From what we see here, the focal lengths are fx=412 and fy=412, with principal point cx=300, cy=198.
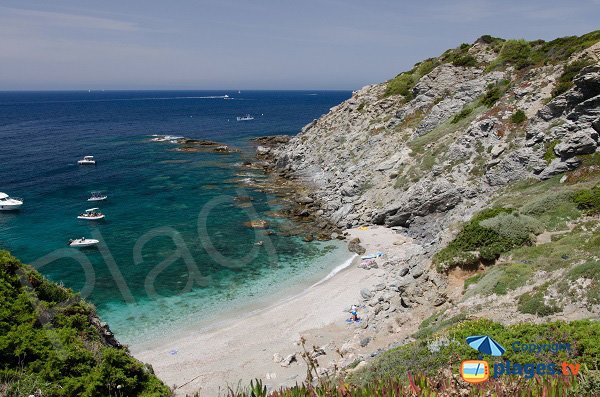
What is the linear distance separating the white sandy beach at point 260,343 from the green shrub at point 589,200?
12.7m

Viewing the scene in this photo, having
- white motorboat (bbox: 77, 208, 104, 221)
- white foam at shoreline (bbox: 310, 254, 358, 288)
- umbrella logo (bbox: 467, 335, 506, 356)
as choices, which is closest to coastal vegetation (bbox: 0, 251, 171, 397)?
umbrella logo (bbox: 467, 335, 506, 356)

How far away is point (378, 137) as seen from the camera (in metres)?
55.9

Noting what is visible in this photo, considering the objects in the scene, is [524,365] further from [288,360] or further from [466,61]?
[466,61]

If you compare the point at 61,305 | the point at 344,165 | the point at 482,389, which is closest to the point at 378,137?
the point at 344,165

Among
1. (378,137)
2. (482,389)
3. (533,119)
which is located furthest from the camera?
(378,137)

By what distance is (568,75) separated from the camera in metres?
34.7

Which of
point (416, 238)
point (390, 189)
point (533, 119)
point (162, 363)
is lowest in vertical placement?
point (162, 363)

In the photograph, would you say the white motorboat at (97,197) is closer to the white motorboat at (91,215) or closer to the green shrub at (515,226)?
the white motorboat at (91,215)

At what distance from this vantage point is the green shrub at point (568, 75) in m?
33.5

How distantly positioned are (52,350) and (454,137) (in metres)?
39.0

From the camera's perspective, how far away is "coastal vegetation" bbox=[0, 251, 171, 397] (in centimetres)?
1189

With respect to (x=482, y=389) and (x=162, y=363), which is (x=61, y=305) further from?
(x=482, y=389)

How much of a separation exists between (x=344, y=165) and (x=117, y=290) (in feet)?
111

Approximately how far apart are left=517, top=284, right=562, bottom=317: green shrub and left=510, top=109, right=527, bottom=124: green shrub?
922 inches
